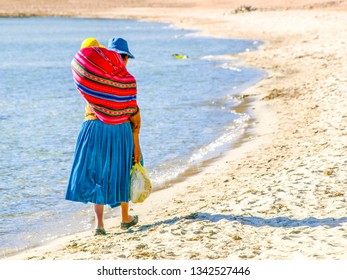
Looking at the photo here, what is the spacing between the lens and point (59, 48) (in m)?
36.6

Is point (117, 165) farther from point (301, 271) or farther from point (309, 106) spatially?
point (309, 106)

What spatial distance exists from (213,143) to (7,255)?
5.21m

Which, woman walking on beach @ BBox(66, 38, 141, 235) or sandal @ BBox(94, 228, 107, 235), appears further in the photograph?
sandal @ BBox(94, 228, 107, 235)

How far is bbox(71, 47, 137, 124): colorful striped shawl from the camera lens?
5.45 meters

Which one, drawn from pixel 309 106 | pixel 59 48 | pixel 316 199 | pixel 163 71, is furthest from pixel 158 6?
pixel 316 199

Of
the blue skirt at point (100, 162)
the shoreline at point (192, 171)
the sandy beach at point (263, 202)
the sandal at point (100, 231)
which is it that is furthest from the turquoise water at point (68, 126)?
the blue skirt at point (100, 162)

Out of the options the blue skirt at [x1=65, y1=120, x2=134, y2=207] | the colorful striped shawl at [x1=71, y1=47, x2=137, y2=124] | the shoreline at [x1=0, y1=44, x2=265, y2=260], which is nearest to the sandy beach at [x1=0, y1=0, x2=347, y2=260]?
the shoreline at [x1=0, y1=44, x2=265, y2=260]

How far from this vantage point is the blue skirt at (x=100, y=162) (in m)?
5.67

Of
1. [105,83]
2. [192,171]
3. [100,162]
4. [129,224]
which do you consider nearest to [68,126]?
[192,171]

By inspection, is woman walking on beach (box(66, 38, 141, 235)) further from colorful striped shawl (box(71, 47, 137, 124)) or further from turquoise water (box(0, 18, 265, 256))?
turquoise water (box(0, 18, 265, 256))

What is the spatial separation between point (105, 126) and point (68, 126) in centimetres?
733

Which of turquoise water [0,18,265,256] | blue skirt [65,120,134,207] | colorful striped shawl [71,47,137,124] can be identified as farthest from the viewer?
turquoise water [0,18,265,256]

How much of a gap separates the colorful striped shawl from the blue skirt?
126 millimetres

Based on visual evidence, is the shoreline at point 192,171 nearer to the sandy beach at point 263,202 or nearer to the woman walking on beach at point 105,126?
the sandy beach at point 263,202
